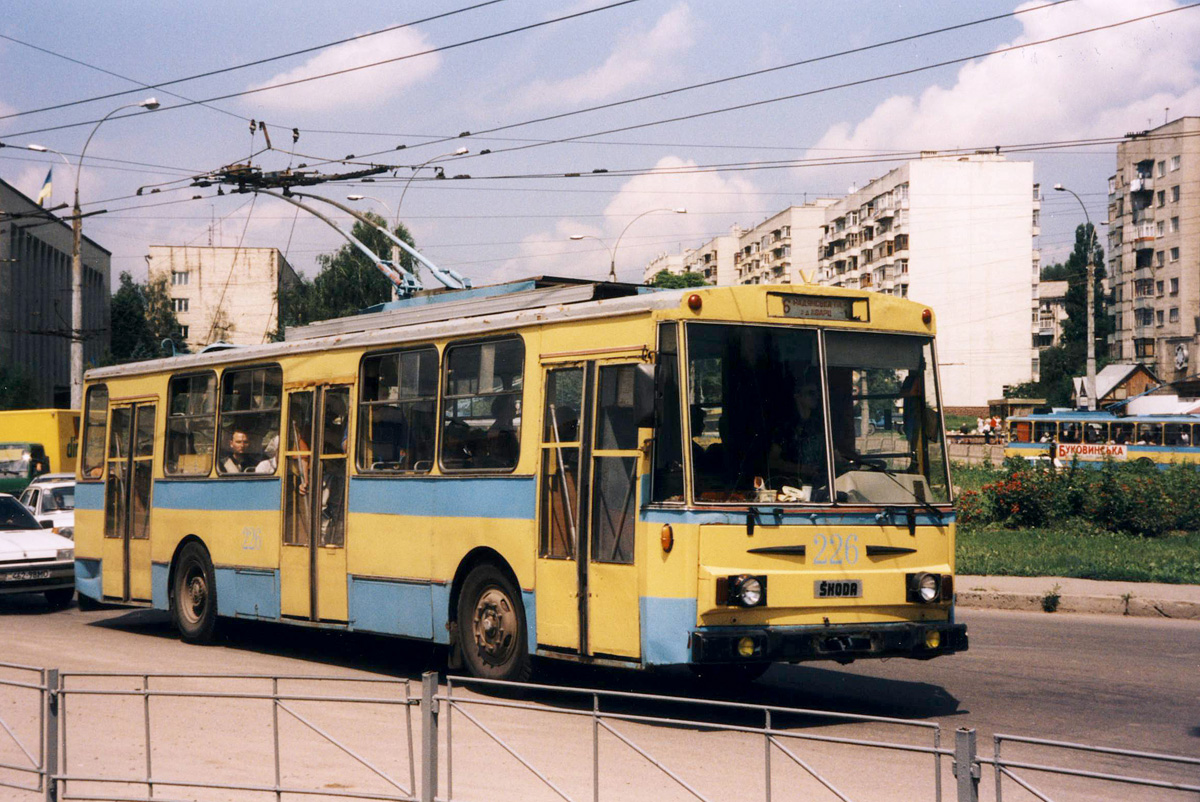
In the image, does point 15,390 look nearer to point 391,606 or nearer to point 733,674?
point 391,606

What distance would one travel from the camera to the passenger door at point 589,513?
28.5ft

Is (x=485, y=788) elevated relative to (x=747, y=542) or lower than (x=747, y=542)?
lower

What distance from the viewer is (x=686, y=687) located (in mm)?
10414

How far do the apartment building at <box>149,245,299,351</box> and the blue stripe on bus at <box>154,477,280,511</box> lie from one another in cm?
7464

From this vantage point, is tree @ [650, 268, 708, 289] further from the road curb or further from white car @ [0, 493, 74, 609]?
the road curb

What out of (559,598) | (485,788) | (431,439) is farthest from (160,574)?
(485,788)

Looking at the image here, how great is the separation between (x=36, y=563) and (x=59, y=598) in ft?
3.96

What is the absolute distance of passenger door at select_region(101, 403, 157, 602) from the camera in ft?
47.8

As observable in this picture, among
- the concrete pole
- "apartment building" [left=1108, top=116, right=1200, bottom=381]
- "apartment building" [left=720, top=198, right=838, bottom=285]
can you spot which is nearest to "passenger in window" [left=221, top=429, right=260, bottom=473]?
the concrete pole

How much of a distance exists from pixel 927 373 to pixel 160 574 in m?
8.67

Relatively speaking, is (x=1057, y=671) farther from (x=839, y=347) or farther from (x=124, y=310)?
(x=124, y=310)

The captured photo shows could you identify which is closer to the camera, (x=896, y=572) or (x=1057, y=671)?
(x=896, y=572)

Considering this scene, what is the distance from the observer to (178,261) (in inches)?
3780

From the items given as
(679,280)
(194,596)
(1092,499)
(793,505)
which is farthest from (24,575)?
(679,280)
